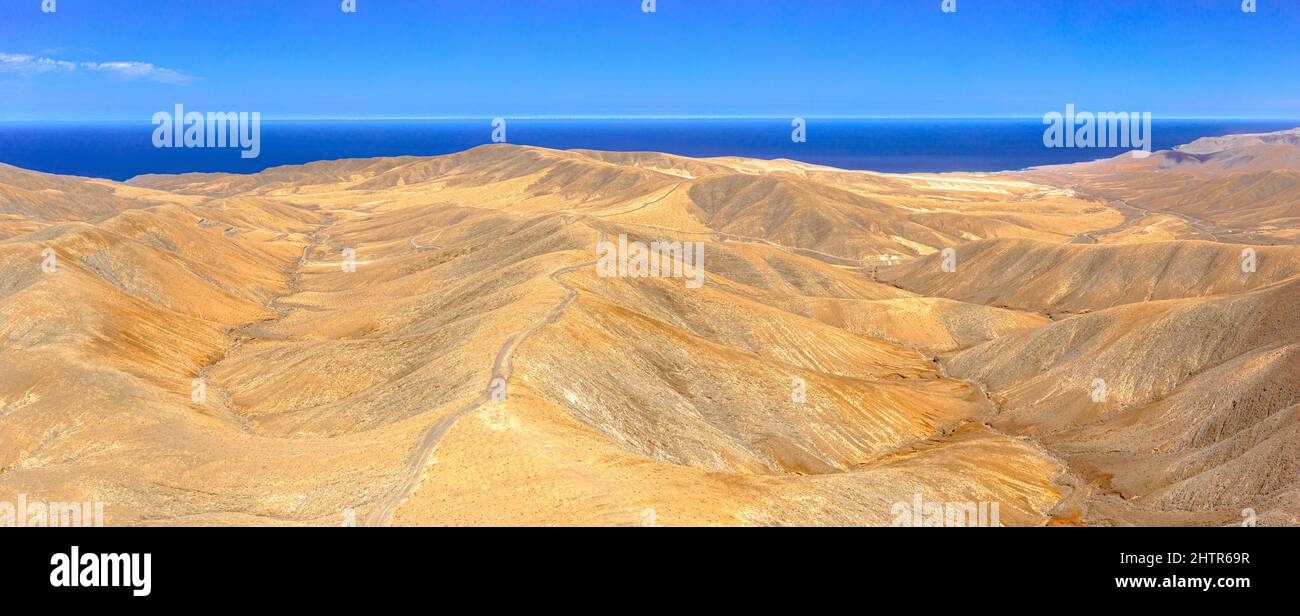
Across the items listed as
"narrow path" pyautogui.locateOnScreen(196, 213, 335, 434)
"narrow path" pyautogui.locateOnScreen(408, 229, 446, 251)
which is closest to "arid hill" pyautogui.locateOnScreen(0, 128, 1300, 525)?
"narrow path" pyautogui.locateOnScreen(196, 213, 335, 434)

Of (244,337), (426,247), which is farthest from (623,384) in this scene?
(426,247)

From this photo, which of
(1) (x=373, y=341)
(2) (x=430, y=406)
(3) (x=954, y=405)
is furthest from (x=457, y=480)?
(3) (x=954, y=405)

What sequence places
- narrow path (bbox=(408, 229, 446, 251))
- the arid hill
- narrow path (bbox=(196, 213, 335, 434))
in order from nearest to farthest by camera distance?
the arid hill, narrow path (bbox=(196, 213, 335, 434)), narrow path (bbox=(408, 229, 446, 251))

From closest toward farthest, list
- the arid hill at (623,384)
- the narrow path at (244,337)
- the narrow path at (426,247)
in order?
the arid hill at (623,384)
the narrow path at (244,337)
the narrow path at (426,247)

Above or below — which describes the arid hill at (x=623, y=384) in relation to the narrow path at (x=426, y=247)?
below

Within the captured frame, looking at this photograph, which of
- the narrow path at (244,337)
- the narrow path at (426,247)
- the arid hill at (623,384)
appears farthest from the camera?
the narrow path at (426,247)

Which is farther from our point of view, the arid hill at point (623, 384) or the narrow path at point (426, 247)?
the narrow path at point (426, 247)

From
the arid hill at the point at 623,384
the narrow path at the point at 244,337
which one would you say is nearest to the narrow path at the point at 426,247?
the arid hill at the point at 623,384

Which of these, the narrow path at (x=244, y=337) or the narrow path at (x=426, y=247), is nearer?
the narrow path at (x=244, y=337)

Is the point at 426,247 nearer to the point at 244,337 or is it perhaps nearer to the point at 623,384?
the point at 244,337

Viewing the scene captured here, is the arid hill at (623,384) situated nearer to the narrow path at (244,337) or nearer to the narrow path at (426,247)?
the narrow path at (244,337)

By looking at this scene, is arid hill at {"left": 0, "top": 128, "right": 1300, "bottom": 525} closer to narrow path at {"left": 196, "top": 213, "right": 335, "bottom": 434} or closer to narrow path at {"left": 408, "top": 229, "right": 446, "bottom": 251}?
narrow path at {"left": 196, "top": 213, "right": 335, "bottom": 434}

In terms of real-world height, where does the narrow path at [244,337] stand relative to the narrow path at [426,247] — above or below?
below
